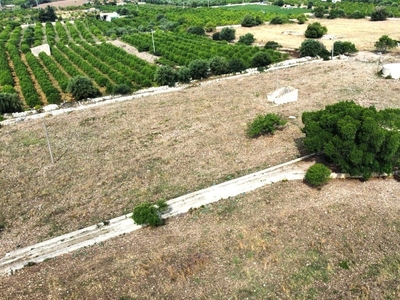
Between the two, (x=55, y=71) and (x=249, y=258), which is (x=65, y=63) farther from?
(x=249, y=258)

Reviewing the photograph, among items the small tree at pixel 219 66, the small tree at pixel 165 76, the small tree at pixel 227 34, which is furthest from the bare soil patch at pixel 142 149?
the small tree at pixel 227 34

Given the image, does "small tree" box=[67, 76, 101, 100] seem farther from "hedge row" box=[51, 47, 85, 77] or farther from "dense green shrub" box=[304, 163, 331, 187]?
"dense green shrub" box=[304, 163, 331, 187]

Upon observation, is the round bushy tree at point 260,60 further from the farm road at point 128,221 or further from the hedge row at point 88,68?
the farm road at point 128,221

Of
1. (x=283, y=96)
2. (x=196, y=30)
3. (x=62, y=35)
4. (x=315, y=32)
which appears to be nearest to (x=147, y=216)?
(x=283, y=96)

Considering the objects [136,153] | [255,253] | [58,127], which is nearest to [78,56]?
[58,127]

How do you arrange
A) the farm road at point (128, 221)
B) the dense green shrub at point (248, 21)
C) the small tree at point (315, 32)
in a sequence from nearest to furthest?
the farm road at point (128, 221), the small tree at point (315, 32), the dense green shrub at point (248, 21)

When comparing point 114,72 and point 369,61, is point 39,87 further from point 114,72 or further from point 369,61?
point 369,61

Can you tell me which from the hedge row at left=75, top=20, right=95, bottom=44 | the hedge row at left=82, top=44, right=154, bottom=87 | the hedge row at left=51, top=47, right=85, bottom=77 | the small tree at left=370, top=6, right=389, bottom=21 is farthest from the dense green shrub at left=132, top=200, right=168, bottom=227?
the small tree at left=370, top=6, right=389, bottom=21
